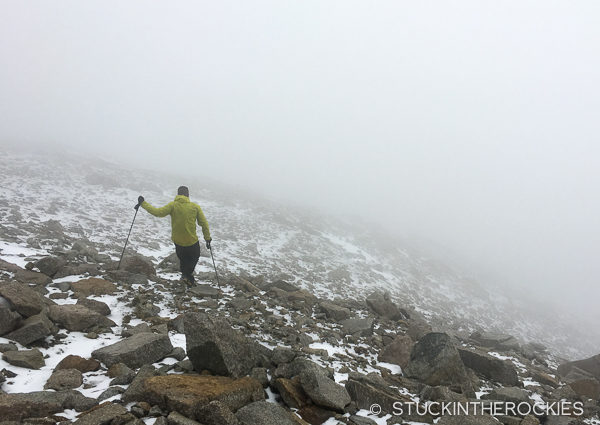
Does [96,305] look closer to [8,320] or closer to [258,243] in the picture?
[8,320]

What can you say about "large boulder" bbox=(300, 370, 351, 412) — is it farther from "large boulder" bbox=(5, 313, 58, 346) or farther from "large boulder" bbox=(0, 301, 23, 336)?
"large boulder" bbox=(0, 301, 23, 336)

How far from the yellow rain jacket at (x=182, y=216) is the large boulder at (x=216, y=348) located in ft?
16.1

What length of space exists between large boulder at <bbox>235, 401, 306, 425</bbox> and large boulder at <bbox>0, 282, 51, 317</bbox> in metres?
4.44

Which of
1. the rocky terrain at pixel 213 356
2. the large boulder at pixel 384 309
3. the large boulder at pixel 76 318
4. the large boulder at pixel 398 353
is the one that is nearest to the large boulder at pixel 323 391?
the rocky terrain at pixel 213 356

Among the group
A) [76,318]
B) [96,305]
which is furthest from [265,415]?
[96,305]

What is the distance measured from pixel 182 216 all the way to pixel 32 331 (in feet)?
15.1

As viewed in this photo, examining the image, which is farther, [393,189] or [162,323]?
[393,189]

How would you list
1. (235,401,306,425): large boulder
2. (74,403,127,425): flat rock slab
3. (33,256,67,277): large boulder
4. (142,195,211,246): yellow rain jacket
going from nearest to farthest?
(74,403,127,425): flat rock slab, (235,401,306,425): large boulder, (33,256,67,277): large boulder, (142,195,211,246): yellow rain jacket

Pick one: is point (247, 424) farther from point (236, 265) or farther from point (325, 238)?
point (325, 238)

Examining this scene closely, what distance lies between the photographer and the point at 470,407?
5090mm

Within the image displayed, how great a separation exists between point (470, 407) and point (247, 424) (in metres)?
3.75

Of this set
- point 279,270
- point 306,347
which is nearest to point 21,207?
point 279,270

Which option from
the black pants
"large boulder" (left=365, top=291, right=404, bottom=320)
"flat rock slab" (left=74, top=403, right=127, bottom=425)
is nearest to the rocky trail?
"flat rock slab" (left=74, top=403, right=127, bottom=425)

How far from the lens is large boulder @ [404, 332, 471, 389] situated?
6121 mm
